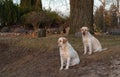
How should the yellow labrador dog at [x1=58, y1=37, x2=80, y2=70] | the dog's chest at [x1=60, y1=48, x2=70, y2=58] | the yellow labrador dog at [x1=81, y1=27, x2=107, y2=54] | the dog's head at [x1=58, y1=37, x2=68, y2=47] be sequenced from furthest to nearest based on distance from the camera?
the yellow labrador dog at [x1=81, y1=27, x2=107, y2=54]
the dog's chest at [x1=60, y1=48, x2=70, y2=58]
the yellow labrador dog at [x1=58, y1=37, x2=80, y2=70]
the dog's head at [x1=58, y1=37, x2=68, y2=47]

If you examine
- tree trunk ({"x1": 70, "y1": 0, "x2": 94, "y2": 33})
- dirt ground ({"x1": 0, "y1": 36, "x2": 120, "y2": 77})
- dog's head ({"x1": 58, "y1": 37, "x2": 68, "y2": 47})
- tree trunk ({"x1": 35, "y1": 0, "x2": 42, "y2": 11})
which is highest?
tree trunk ({"x1": 35, "y1": 0, "x2": 42, "y2": 11})

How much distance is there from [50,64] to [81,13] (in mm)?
6458

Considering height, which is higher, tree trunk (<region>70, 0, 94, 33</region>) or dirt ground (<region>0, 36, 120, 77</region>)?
tree trunk (<region>70, 0, 94, 33</region>)

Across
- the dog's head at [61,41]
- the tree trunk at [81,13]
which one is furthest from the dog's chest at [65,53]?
the tree trunk at [81,13]

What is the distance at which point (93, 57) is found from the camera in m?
13.0

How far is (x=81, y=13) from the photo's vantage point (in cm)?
1980

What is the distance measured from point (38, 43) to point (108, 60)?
19.2ft

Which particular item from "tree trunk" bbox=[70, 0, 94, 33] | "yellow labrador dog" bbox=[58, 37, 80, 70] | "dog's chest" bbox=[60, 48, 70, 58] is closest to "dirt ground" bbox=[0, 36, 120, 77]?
"yellow labrador dog" bbox=[58, 37, 80, 70]

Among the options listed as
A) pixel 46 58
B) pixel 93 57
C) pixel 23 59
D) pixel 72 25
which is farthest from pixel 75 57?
pixel 72 25

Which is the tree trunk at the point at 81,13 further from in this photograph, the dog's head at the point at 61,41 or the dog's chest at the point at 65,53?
the dog's head at the point at 61,41

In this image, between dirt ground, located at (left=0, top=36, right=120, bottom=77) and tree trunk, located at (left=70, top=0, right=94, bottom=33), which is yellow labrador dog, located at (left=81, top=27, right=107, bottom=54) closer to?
dirt ground, located at (left=0, top=36, right=120, bottom=77)

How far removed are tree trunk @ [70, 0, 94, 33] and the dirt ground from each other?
3312 mm

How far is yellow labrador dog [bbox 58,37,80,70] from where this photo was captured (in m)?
11.9

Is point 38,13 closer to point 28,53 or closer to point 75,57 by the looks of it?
point 28,53
